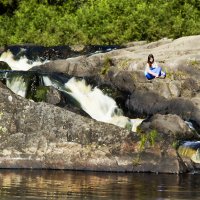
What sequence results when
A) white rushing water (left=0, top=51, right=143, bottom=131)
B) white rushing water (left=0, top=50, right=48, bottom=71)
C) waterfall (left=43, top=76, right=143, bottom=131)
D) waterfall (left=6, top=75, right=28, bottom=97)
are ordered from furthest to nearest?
white rushing water (left=0, top=50, right=48, bottom=71)
waterfall (left=43, top=76, right=143, bottom=131)
white rushing water (left=0, top=51, right=143, bottom=131)
waterfall (left=6, top=75, right=28, bottom=97)

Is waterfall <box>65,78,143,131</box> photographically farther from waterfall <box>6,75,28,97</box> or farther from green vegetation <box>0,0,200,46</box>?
green vegetation <box>0,0,200,46</box>

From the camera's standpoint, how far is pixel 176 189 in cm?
1944

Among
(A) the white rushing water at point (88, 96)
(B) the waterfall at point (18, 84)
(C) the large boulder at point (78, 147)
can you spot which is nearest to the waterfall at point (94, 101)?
(A) the white rushing water at point (88, 96)

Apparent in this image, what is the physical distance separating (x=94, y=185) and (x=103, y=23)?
28400 millimetres

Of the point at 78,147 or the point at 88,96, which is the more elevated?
the point at 88,96

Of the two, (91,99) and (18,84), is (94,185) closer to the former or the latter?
(18,84)

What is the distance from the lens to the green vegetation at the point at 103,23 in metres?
46.0

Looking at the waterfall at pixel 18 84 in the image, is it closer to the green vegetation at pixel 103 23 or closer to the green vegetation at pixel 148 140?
the green vegetation at pixel 148 140

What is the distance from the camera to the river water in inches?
690

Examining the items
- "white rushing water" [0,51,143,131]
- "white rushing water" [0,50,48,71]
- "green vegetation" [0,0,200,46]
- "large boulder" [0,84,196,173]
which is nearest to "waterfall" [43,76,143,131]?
"white rushing water" [0,51,143,131]

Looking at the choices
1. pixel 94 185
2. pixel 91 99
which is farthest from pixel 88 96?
pixel 94 185

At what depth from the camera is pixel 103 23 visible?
47219 millimetres

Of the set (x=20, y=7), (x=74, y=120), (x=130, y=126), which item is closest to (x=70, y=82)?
(x=130, y=126)

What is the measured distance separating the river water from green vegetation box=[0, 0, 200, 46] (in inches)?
921
